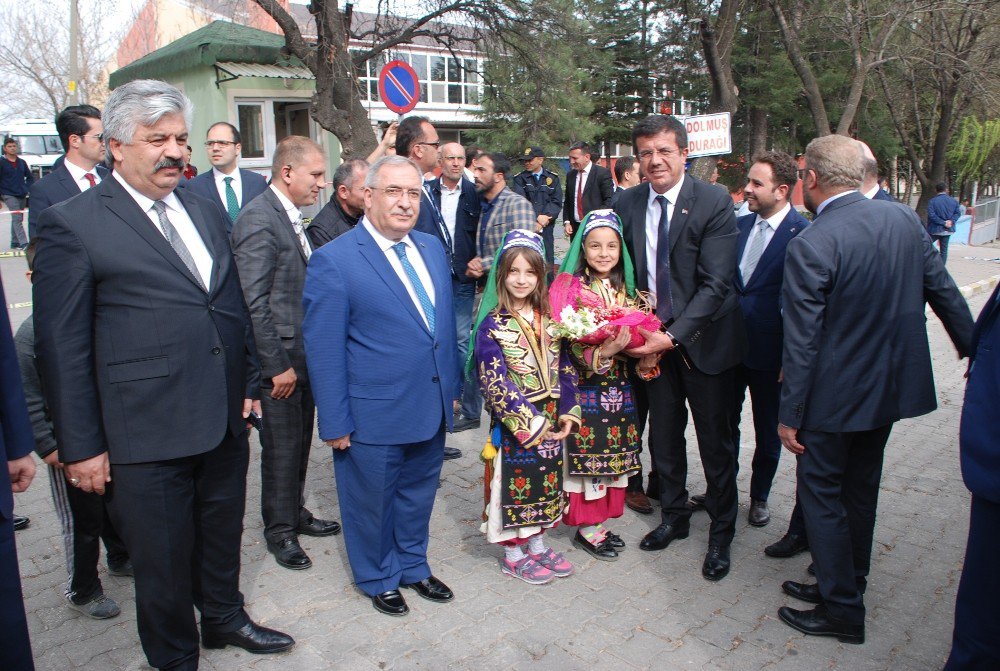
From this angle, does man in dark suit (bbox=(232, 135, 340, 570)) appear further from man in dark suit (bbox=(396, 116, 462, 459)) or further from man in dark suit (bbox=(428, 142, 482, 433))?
man in dark suit (bbox=(428, 142, 482, 433))

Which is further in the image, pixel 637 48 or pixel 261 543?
pixel 637 48

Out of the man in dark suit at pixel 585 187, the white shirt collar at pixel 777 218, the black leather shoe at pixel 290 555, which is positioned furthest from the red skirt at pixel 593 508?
the man in dark suit at pixel 585 187

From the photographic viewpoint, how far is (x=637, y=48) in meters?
28.3

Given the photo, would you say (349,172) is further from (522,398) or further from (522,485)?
(522,485)

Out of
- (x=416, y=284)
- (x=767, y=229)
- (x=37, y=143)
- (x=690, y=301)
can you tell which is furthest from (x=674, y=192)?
(x=37, y=143)

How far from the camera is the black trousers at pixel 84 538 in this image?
3393 millimetres

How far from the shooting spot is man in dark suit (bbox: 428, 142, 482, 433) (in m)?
6.40

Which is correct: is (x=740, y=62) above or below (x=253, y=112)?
above

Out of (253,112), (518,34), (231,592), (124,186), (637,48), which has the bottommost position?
(231,592)

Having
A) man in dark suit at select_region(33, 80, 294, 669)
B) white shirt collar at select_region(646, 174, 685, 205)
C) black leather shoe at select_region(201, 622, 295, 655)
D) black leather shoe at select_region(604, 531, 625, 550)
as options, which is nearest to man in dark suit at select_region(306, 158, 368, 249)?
man in dark suit at select_region(33, 80, 294, 669)

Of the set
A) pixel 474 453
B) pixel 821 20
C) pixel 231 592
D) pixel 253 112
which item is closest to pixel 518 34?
pixel 253 112

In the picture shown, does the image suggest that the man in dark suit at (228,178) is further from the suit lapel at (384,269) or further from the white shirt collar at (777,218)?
the white shirt collar at (777,218)

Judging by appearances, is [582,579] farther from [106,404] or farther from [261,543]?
[106,404]

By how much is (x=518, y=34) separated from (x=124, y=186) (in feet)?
47.7
